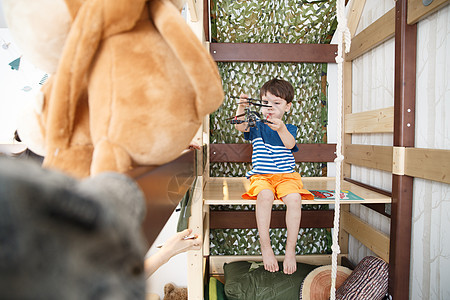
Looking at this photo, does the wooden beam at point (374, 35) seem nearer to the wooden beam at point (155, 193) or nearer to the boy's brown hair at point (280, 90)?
the boy's brown hair at point (280, 90)

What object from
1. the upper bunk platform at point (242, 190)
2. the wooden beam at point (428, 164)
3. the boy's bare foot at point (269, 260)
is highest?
the wooden beam at point (428, 164)

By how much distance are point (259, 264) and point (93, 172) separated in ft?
5.21

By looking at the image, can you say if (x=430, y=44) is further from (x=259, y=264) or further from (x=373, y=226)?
(x=259, y=264)

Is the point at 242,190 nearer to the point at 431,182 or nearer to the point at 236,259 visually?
the point at 236,259

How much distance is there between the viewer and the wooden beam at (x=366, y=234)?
1328 mm

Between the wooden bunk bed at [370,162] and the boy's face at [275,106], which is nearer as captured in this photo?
the wooden bunk bed at [370,162]

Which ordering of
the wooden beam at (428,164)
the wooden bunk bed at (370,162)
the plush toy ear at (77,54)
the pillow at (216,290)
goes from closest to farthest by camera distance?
the plush toy ear at (77,54) < the wooden beam at (428,164) < the wooden bunk bed at (370,162) < the pillow at (216,290)

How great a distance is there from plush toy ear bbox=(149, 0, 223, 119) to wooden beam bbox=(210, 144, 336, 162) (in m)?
1.42

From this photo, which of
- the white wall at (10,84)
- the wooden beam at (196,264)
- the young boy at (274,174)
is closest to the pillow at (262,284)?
the young boy at (274,174)

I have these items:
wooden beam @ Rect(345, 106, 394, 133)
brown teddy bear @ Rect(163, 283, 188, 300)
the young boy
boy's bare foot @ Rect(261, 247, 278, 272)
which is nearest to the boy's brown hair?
the young boy

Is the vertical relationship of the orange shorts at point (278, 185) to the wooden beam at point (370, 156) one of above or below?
below

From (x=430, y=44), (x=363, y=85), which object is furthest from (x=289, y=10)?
(x=430, y=44)

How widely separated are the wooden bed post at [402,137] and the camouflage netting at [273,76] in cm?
58

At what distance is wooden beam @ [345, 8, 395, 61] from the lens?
1.31 metres
